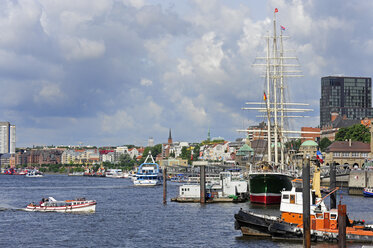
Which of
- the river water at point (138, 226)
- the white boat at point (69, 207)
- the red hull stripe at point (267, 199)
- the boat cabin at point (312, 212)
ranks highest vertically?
the boat cabin at point (312, 212)

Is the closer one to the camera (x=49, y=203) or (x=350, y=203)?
(x=49, y=203)

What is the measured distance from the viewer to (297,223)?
190 feet

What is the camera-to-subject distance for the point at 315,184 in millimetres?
60438

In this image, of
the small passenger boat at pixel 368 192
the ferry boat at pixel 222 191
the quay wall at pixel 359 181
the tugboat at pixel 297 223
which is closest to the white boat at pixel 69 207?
the ferry boat at pixel 222 191

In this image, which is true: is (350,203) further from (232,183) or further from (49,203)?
(49,203)

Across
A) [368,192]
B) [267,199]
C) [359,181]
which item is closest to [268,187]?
[267,199]

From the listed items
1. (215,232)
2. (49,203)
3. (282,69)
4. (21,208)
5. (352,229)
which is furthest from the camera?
(282,69)

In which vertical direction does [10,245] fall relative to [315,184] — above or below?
below

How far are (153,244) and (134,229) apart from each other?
36.0ft

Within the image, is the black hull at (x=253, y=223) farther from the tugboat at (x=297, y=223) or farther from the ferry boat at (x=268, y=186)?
the ferry boat at (x=268, y=186)

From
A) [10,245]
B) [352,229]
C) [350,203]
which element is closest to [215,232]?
[352,229]

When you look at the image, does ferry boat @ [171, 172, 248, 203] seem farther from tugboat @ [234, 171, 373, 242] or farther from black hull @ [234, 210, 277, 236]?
tugboat @ [234, 171, 373, 242]

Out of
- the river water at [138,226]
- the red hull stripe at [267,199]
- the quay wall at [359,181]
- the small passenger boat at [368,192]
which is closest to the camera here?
the river water at [138,226]

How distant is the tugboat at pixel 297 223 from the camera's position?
55281mm
